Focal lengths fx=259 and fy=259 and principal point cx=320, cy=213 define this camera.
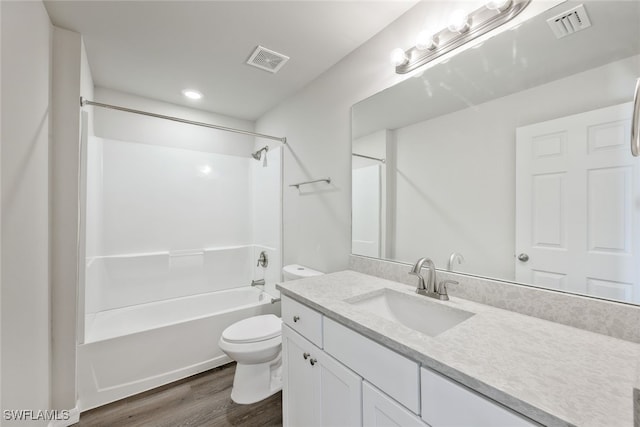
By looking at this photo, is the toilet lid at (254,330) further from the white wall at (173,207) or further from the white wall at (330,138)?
the white wall at (173,207)

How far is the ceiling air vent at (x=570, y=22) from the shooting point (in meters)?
0.94

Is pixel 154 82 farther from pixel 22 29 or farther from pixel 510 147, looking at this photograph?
pixel 510 147

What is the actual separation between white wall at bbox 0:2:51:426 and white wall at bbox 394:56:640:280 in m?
1.80

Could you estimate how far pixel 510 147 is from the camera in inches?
43.3

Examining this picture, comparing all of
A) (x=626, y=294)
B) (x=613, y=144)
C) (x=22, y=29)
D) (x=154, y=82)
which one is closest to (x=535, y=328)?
(x=626, y=294)

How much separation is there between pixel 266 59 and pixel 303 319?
184 cm

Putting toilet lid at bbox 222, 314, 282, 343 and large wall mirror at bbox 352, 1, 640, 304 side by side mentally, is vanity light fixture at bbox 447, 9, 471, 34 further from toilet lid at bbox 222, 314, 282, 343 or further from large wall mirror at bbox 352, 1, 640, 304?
toilet lid at bbox 222, 314, 282, 343

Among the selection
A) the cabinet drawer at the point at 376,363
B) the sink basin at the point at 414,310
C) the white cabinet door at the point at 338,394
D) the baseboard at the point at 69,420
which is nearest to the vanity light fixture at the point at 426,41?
the sink basin at the point at 414,310

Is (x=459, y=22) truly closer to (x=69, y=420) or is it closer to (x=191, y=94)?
(x=191, y=94)

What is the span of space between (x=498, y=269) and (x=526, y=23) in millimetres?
1020

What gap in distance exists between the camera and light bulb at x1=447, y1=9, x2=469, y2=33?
120 centimetres

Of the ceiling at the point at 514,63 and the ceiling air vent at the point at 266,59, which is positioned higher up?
the ceiling air vent at the point at 266,59

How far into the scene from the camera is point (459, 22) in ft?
3.93

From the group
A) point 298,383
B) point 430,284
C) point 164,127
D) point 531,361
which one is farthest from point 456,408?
point 164,127
